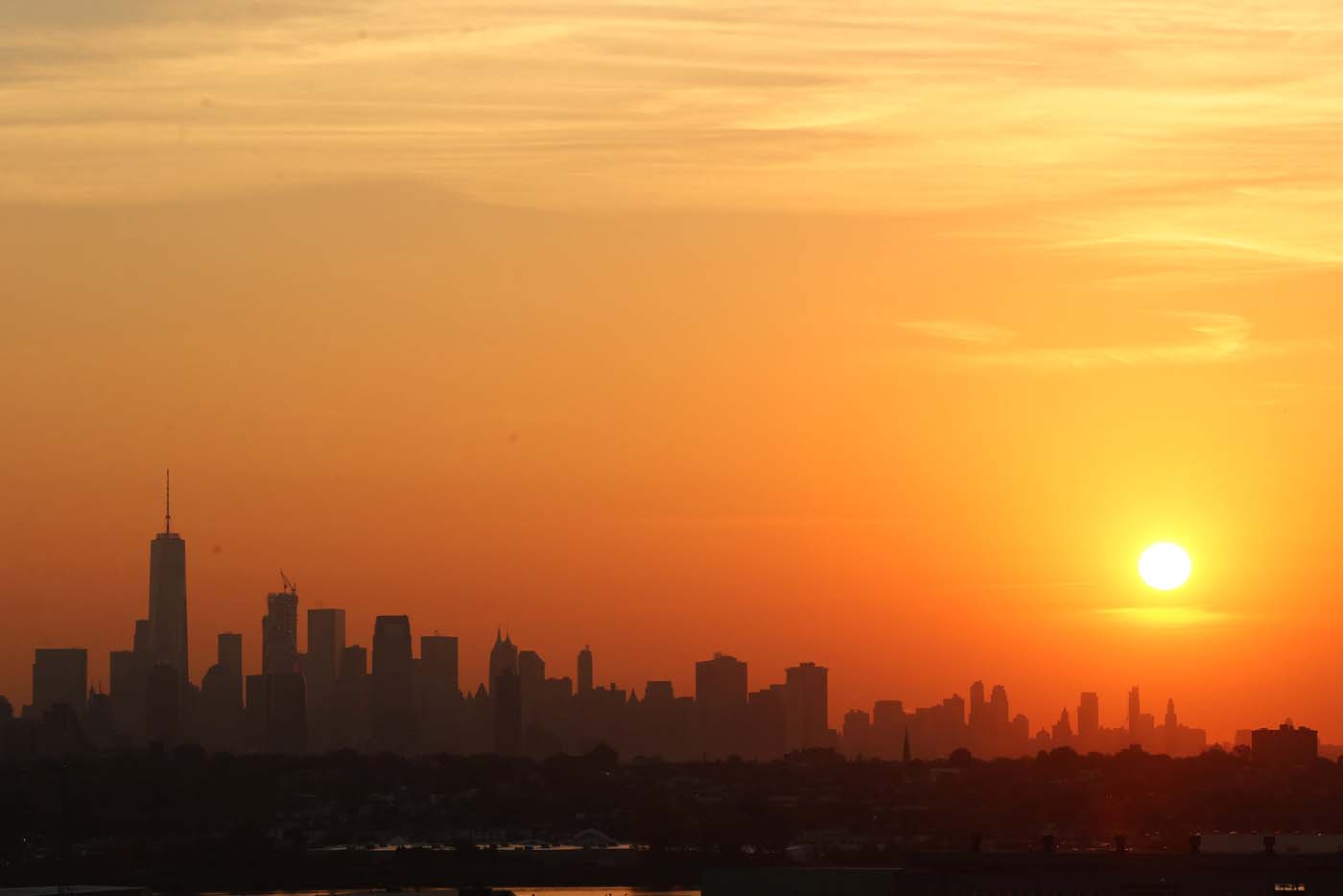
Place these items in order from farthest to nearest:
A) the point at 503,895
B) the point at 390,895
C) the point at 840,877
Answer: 1. the point at 503,895
2. the point at 390,895
3. the point at 840,877

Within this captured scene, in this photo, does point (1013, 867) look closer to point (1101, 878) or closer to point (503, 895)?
point (1101, 878)

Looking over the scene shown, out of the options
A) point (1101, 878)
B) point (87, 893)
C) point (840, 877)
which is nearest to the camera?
point (1101, 878)

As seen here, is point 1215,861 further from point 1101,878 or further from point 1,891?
point 1,891

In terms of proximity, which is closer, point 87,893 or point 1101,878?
point 1101,878

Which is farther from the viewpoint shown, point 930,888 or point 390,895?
point 390,895

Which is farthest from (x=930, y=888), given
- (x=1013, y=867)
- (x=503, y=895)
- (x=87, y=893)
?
(x=503, y=895)

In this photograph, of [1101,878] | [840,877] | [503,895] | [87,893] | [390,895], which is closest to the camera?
[1101,878]


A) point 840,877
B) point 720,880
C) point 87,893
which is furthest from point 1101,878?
point 87,893

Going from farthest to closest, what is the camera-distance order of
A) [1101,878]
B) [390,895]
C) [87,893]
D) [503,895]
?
1. [503,895]
2. [390,895]
3. [87,893]
4. [1101,878]
